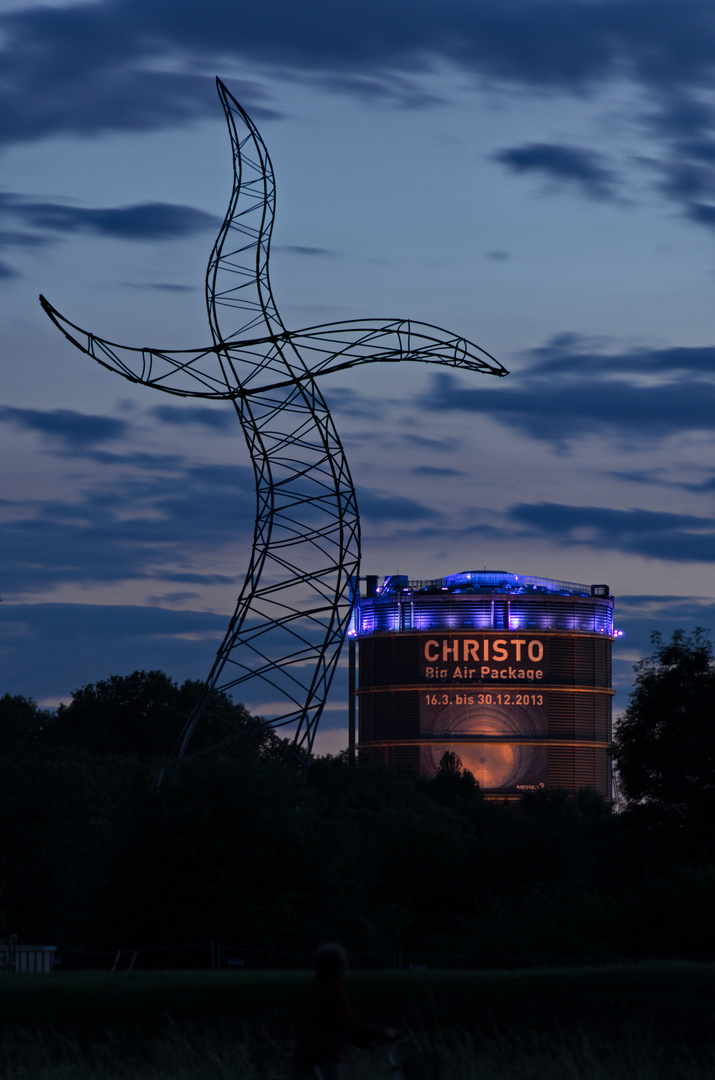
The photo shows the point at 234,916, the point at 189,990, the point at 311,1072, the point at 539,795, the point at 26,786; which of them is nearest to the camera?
the point at 311,1072

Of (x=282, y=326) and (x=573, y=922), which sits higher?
(x=282, y=326)

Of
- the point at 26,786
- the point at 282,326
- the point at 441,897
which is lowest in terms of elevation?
the point at 441,897

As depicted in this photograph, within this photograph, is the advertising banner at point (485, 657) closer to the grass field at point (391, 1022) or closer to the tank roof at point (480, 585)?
the tank roof at point (480, 585)

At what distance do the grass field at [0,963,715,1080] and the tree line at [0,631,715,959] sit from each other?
423 inches

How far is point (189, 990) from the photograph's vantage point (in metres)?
26.1

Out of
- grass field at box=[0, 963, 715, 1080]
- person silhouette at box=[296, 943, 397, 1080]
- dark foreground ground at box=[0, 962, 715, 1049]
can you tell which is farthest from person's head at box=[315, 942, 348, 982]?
dark foreground ground at box=[0, 962, 715, 1049]

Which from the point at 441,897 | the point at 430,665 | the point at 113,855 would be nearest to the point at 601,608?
the point at 430,665

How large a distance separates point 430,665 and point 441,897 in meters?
93.2

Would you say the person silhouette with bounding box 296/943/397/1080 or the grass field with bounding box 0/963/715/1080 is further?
the grass field with bounding box 0/963/715/1080

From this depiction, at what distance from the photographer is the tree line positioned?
39.3 metres

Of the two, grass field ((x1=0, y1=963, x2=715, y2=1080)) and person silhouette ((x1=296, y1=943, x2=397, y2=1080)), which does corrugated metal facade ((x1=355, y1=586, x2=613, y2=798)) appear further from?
person silhouette ((x1=296, y1=943, x2=397, y2=1080))

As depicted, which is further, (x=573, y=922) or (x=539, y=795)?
(x=539, y=795)

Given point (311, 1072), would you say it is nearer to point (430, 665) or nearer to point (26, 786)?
point (26, 786)

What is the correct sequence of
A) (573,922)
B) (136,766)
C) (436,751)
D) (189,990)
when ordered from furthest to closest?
(436,751)
(136,766)
(573,922)
(189,990)
